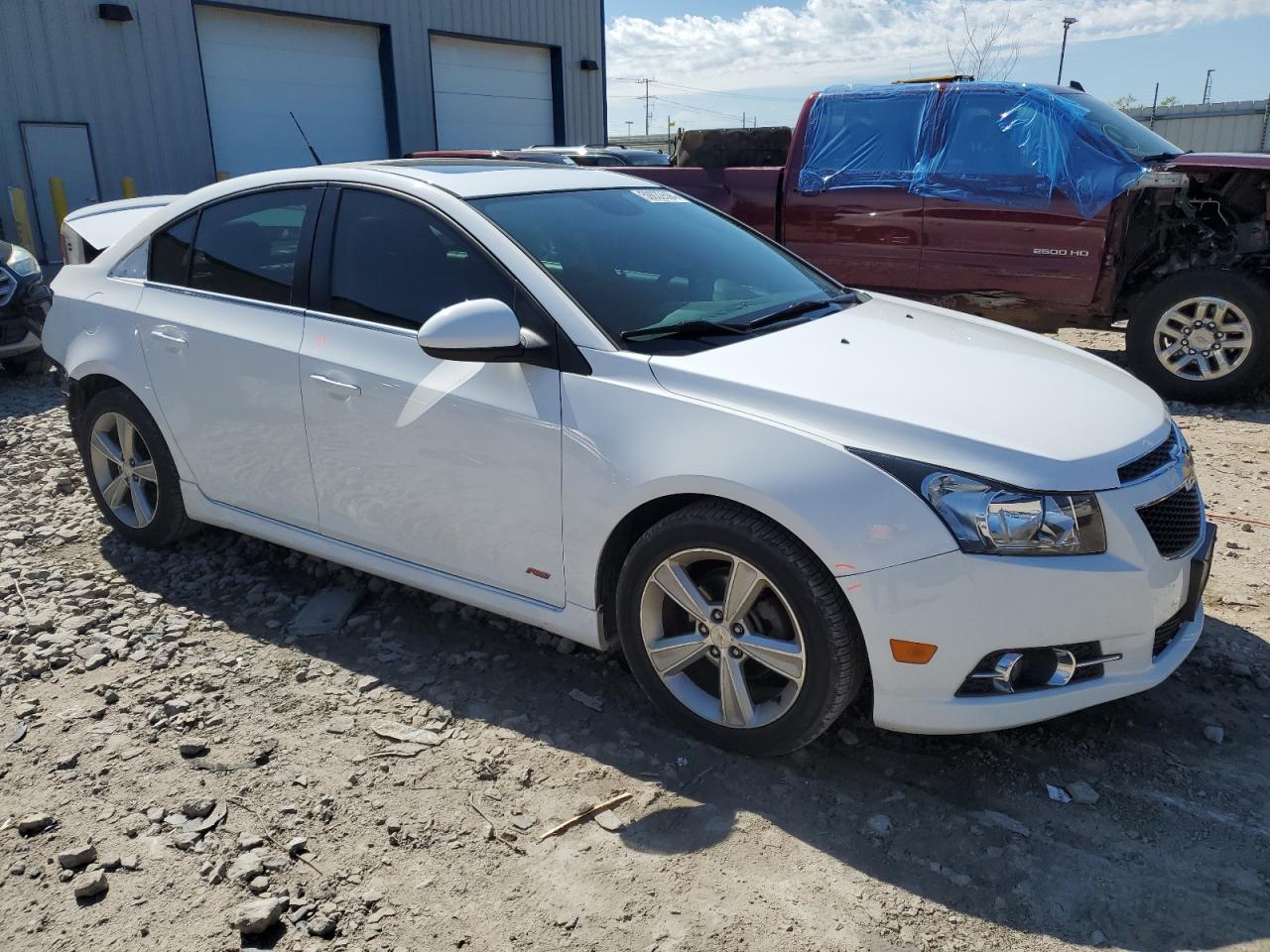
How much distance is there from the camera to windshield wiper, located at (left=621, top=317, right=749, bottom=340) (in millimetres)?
3104

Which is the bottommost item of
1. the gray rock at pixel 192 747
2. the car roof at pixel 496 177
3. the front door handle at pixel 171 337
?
the gray rock at pixel 192 747

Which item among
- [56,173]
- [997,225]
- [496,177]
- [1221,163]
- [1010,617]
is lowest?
[1010,617]

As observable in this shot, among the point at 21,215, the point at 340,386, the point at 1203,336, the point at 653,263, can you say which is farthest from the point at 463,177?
the point at 21,215

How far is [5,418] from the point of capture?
22.6ft

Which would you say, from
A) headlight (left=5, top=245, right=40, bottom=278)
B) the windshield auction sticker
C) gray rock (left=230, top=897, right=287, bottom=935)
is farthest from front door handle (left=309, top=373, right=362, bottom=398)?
headlight (left=5, top=245, right=40, bottom=278)

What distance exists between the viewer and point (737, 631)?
2873 millimetres

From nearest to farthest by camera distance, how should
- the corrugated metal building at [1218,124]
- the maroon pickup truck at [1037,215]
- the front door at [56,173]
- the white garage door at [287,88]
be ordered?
the maroon pickup truck at [1037,215] → the front door at [56,173] → the white garage door at [287,88] → the corrugated metal building at [1218,124]

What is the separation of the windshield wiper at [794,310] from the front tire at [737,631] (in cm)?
78

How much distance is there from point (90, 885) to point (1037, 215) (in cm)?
679

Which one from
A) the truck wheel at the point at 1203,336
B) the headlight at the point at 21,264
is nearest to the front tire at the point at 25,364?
the headlight at the point at 21,264

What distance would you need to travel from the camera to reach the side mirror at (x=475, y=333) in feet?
9.80

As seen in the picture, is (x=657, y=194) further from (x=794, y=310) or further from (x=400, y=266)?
(x=400, y=266)

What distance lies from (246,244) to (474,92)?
16.8 m

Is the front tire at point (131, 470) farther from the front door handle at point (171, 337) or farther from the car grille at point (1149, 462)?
the car grille at point (1149, 462)
